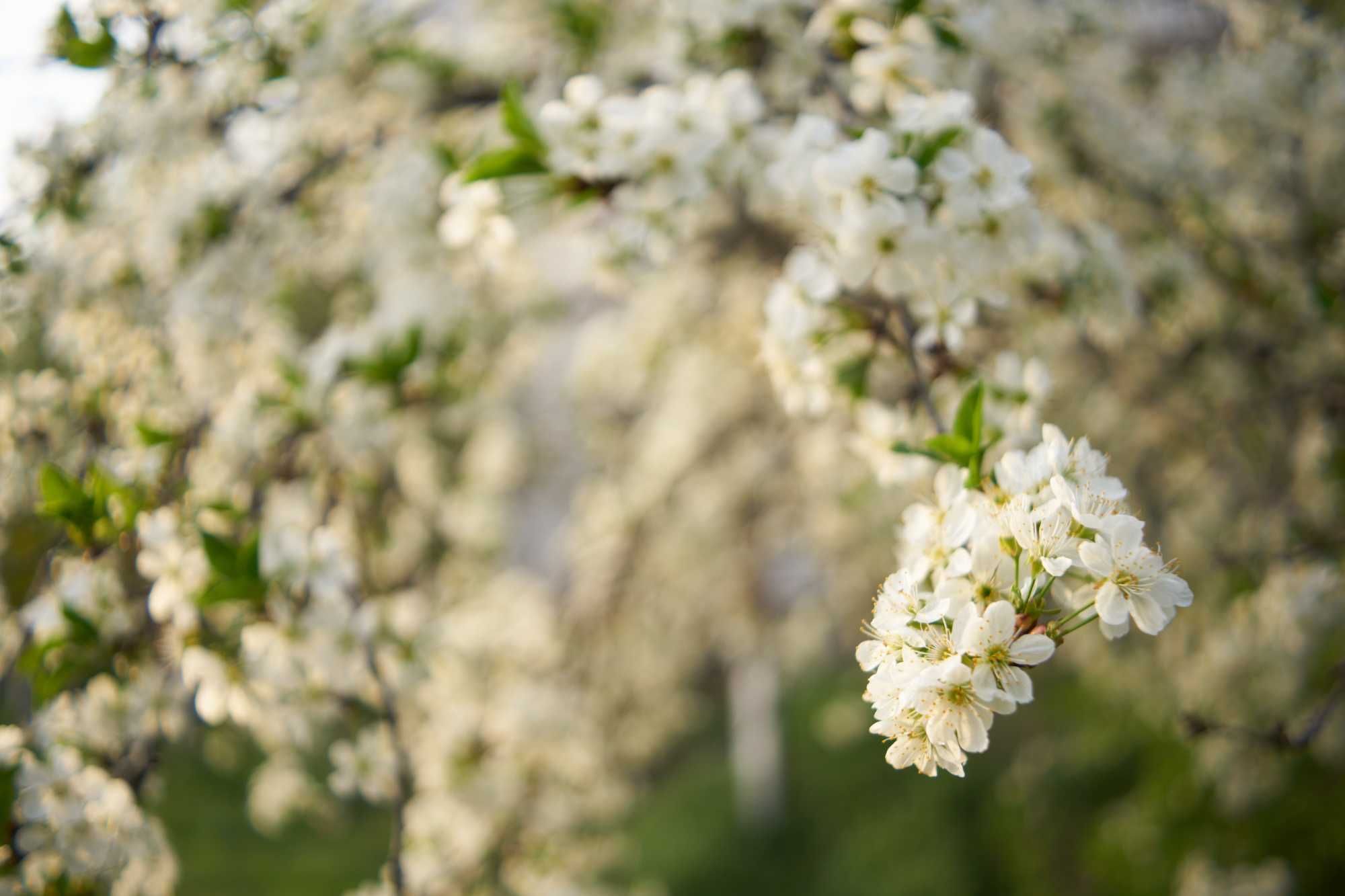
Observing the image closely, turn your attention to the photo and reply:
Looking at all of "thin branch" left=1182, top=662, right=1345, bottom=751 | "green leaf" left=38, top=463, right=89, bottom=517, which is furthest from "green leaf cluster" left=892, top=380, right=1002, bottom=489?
"green leaf" left=38, top=463, right=89, bottom=517

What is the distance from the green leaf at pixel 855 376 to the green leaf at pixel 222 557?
1056 millimetres

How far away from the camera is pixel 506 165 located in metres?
1.38

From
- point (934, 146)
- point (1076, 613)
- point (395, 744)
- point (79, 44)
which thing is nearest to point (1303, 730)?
point (1076, 613)

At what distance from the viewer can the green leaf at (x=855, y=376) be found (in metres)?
1.42

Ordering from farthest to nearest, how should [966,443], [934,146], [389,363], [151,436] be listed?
[389,363], [151,436], [934,146], [966,443]

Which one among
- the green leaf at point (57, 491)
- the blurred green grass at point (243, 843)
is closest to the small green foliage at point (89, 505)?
the green leaf at point (57, 491)

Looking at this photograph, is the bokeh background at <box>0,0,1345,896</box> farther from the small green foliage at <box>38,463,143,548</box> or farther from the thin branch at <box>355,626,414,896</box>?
the thin branch at <box>355,626,414,896</box>

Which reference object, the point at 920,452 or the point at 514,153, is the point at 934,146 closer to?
the point at 920,452

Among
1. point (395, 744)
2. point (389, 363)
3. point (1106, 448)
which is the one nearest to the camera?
point (395, 744)

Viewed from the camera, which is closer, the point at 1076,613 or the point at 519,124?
the point at 1076,613

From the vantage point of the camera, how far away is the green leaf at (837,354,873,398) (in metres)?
1.42

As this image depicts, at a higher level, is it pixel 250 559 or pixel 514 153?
pixel 514 153

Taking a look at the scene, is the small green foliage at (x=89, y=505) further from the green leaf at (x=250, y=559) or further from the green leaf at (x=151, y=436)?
the green leaf at (x=250, y=559)

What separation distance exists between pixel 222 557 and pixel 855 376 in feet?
3.59
